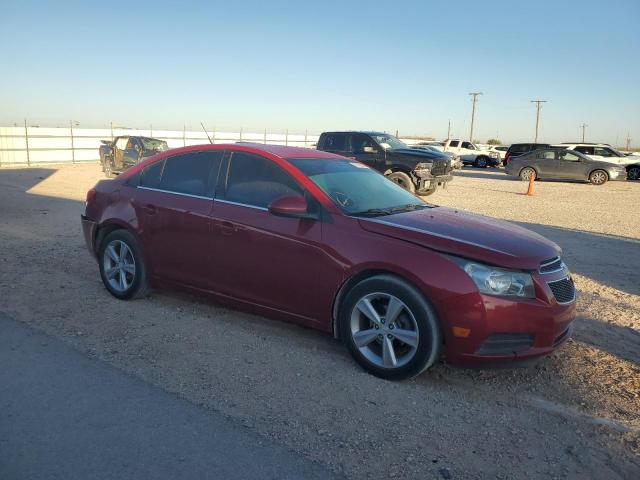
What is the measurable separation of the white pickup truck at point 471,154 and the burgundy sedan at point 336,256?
1244 inches

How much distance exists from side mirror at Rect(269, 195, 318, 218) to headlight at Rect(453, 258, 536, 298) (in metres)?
1.19

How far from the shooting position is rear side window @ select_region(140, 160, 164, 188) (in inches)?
212

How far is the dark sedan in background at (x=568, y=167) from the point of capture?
76.6ft

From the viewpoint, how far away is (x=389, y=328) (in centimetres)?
385

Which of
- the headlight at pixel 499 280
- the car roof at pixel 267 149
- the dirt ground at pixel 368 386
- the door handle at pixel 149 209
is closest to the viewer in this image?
the dirt ground at pixel 368 386

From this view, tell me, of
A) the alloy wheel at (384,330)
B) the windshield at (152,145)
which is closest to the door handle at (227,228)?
the alloy wheel at (384,330)

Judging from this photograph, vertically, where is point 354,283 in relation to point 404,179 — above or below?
below

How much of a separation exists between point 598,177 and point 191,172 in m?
22.5

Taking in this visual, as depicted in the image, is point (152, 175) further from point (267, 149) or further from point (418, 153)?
point (418, 153)

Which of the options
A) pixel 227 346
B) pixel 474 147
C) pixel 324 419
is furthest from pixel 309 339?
pixel 474 147

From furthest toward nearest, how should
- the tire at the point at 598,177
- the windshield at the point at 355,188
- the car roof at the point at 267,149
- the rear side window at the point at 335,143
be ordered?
the tire at the point at 598,177, the rear side window at the point at 335,143, the car roof at the point at 267,149, the windshield at the point at 355,188

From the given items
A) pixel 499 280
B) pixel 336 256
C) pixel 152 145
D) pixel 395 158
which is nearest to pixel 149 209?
pixel 336 256

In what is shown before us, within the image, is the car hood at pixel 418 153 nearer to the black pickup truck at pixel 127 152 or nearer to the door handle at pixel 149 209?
the black pickup truck at pixel 127 152

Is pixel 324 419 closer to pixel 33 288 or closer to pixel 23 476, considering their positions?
pixel 23 476
